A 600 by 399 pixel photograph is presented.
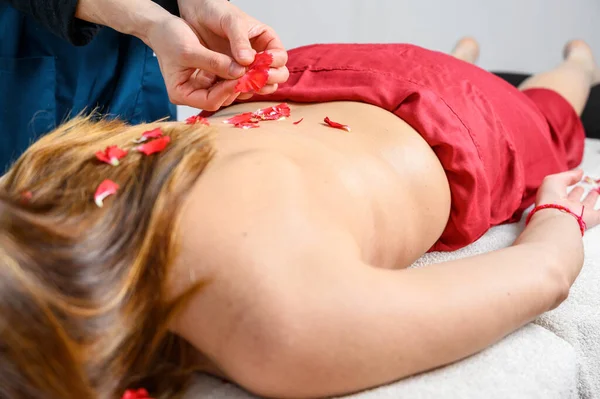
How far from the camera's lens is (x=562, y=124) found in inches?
56.0

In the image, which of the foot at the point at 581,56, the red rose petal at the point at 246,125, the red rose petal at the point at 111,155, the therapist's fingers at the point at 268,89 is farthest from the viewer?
the foot at the point at 581,56

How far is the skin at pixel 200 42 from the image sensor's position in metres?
0.90

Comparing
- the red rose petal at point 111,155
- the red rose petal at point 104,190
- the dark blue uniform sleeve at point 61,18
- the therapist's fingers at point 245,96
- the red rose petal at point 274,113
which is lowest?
the therapist's fingers at point 245,96

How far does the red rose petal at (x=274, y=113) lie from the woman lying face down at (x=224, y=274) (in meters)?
0.11

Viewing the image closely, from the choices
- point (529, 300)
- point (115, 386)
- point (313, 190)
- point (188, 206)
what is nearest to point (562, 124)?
point (529, 300)

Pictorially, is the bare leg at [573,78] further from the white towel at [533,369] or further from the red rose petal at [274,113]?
the red rose petal at [274,113]

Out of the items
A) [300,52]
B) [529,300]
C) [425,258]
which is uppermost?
[300,52]

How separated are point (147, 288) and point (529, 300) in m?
0.45

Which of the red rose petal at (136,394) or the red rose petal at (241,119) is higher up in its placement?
the red rose petal at (241,119)

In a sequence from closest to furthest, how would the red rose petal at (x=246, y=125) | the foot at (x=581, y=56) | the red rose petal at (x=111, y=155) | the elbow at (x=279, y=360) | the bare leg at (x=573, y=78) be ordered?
the elbow at (x=279, y=360)
the red rose petal at (x=111, y=155)
the red rose petal at (x=246, y=125)
the bare leg at (x=573, y=78)
the foot at (x=581, y=56)

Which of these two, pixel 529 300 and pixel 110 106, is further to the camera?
pixel 110 106

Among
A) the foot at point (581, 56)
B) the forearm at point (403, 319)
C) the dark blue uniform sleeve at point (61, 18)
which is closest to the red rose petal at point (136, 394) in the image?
the forearm at point (403, 319)

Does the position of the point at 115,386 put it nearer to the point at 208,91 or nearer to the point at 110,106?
the point at 208,91

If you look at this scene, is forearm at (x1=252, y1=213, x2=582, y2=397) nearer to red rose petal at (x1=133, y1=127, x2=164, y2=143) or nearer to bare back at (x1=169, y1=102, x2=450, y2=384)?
bare back at (x1=169, y1=102, x2=450, y2=384)
